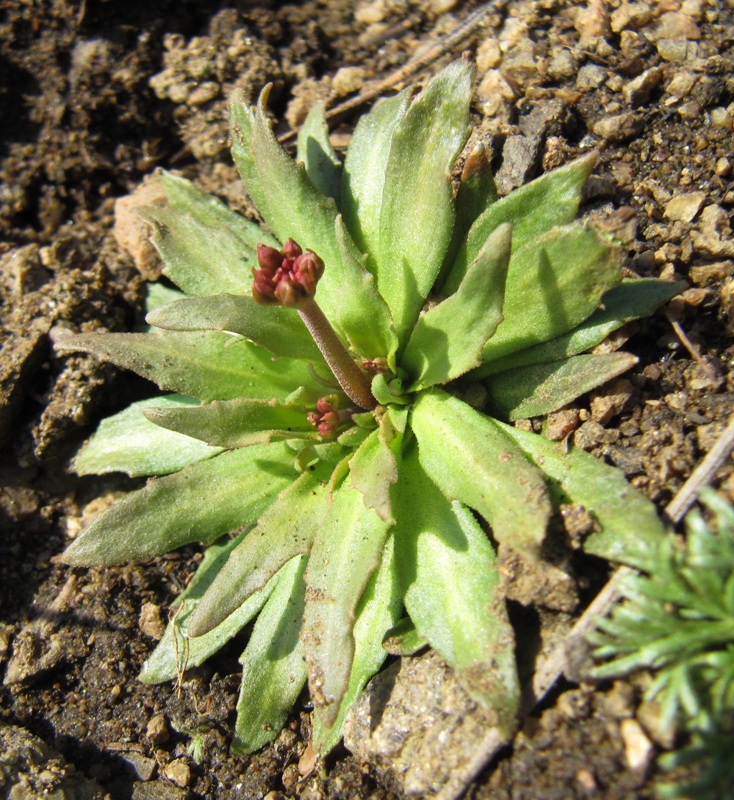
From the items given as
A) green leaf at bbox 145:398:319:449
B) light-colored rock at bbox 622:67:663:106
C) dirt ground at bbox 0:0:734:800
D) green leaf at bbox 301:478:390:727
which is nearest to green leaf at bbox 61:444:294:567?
green leaf at bbox 145:398:319:449

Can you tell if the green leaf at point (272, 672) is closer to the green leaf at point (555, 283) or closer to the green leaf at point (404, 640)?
the green leaf at point (404, 640)

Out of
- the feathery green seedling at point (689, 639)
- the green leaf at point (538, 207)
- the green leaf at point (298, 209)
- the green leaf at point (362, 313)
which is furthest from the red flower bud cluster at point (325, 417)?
the feathery green seedling at point (689, 639)

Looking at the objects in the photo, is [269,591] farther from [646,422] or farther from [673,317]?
[673,317]

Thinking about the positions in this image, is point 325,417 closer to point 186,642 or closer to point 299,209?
point 299,209

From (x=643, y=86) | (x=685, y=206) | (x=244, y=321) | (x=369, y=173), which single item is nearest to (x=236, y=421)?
(x=244, y=321)

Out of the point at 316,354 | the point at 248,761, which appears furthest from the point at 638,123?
the point at 248,761
